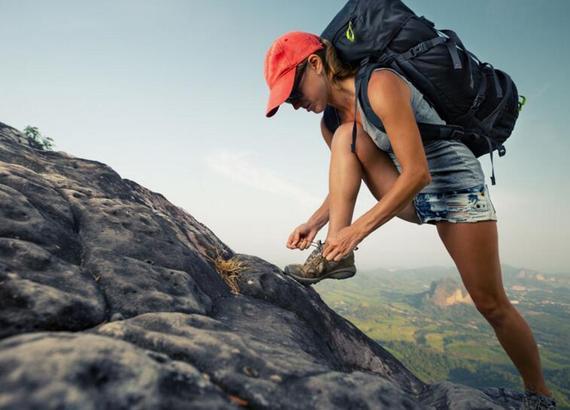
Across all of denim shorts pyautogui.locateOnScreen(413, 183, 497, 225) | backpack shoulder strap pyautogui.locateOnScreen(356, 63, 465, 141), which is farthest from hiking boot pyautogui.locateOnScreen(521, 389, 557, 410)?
backpack shoulder strap pyautogui.locateOnScreen(356, 63, 465, 141)

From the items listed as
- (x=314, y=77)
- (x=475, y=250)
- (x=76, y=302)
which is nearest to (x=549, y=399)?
(x=475, y=250)

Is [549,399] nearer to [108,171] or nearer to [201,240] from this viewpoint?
[201,240]

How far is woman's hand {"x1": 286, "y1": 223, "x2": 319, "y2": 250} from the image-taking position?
6.03 metres

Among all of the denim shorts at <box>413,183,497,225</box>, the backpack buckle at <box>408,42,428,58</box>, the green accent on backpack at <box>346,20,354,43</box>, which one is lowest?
the denim shorts at <box>413,183,497,225</box>

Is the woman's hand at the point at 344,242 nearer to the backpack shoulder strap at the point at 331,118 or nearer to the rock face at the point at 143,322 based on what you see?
the rock face at the point at 143,322

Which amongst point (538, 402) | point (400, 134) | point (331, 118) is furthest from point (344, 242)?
point (538, 402)

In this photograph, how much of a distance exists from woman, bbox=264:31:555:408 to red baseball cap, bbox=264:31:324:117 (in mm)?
14

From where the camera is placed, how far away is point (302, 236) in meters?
6.12

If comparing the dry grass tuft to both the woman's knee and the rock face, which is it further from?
the woman's knee

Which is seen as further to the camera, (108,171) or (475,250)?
(108,171)

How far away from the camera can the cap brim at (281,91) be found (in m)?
4.86

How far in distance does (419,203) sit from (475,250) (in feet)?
3.37

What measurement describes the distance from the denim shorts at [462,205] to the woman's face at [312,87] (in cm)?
210

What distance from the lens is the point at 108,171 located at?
6.79 metres
